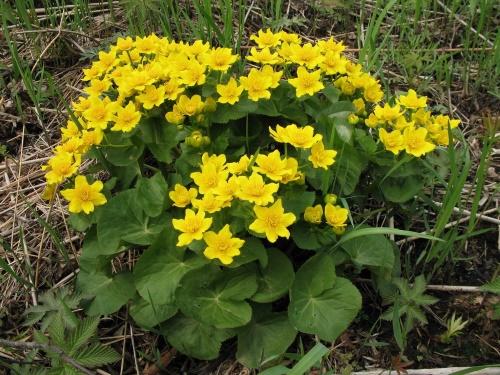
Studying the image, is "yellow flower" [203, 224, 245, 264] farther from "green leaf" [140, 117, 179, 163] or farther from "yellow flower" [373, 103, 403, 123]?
"yellow flower" [373, 103, 403, 123]

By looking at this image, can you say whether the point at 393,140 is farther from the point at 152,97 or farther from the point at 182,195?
the point at 152,97

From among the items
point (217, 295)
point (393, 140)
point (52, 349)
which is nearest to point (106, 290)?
point (52, 349)

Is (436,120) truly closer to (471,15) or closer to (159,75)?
(159,75)

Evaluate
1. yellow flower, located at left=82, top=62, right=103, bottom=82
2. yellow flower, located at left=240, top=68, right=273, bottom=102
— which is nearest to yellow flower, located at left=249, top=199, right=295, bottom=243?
yellow flower, located at left=240, top=68, right=273, bottom=102

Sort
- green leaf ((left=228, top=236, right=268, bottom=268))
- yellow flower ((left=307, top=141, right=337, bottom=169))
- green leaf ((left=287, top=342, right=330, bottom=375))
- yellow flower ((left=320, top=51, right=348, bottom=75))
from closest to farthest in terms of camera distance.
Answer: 1. green leaf ((left=287, top=342, right=330, bottom=375))
2. green leaf ((left=228, top=236, right=268, bottom=268))
3. yellow flower ((left=307, top=141, right=337, bottom=169))
4. yellow flower ((left=320, top=51, right=348, bottom=75))

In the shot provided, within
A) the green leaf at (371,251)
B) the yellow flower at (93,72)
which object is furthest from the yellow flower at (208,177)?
the yellow flower at (93,72)

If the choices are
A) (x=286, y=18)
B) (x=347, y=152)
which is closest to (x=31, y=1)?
(x=286, y=18)
